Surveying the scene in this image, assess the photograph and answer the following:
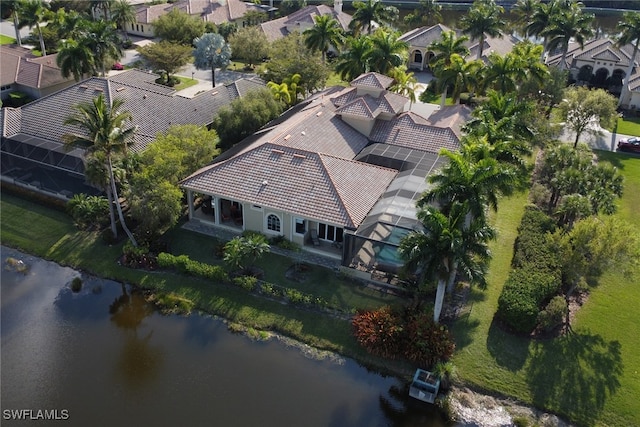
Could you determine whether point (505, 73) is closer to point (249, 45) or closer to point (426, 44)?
point (426, 44)

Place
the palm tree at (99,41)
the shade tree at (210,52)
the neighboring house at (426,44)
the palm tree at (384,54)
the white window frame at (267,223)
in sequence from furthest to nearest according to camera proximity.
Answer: the neighboring house at (426,44) < the shade tree at (210,52) < the palm tree at (99,41) < the palm tree at (384,54) < the white window frame at (267,223)

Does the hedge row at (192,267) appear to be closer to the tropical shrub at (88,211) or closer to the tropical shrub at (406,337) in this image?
the tropical shrub at (88,211)

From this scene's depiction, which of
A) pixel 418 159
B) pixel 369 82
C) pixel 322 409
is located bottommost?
pixel 322 409

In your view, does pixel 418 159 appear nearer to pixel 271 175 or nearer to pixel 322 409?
pixel 271 175

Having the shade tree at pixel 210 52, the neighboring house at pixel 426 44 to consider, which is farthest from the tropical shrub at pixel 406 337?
the neighboring house at pixel 426 44

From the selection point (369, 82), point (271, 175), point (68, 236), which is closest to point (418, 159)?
point (369, 82)

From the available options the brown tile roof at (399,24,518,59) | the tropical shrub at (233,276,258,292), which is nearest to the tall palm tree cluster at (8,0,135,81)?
the tropical shrub at (233,276,258,292)
